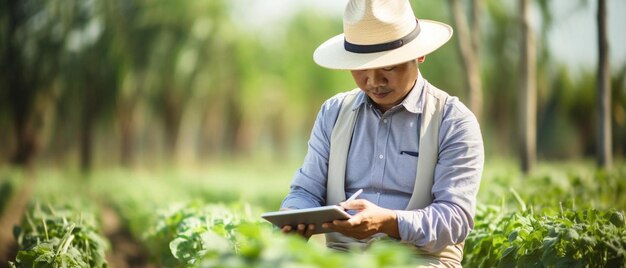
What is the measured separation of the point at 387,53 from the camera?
3676 millimetres

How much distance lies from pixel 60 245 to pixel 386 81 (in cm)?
191

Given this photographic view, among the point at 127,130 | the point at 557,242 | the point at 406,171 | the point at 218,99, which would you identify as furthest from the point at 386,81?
the point at 218,99

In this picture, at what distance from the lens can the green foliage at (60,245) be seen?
436 centimetres

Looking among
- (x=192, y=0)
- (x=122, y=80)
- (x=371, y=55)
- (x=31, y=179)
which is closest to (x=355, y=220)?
(x=371, y=55)

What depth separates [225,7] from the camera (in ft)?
111

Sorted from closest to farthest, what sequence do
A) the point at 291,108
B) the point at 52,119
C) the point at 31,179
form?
the point at 31,179, the point at 52,119, the point at 291,108

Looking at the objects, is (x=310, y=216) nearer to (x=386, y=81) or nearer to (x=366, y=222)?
(x=366, y=222)

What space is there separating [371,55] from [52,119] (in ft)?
61.7

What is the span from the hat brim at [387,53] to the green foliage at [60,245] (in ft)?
5.46

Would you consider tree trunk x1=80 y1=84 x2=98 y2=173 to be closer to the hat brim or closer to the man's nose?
the hat brim

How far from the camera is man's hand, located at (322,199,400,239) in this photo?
330 cm

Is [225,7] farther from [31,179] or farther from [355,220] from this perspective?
[355,220]

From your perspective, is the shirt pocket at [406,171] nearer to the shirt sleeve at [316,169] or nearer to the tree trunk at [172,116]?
the shirt sleeve at [316,169]

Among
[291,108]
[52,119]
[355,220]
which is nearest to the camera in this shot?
[355,220]
